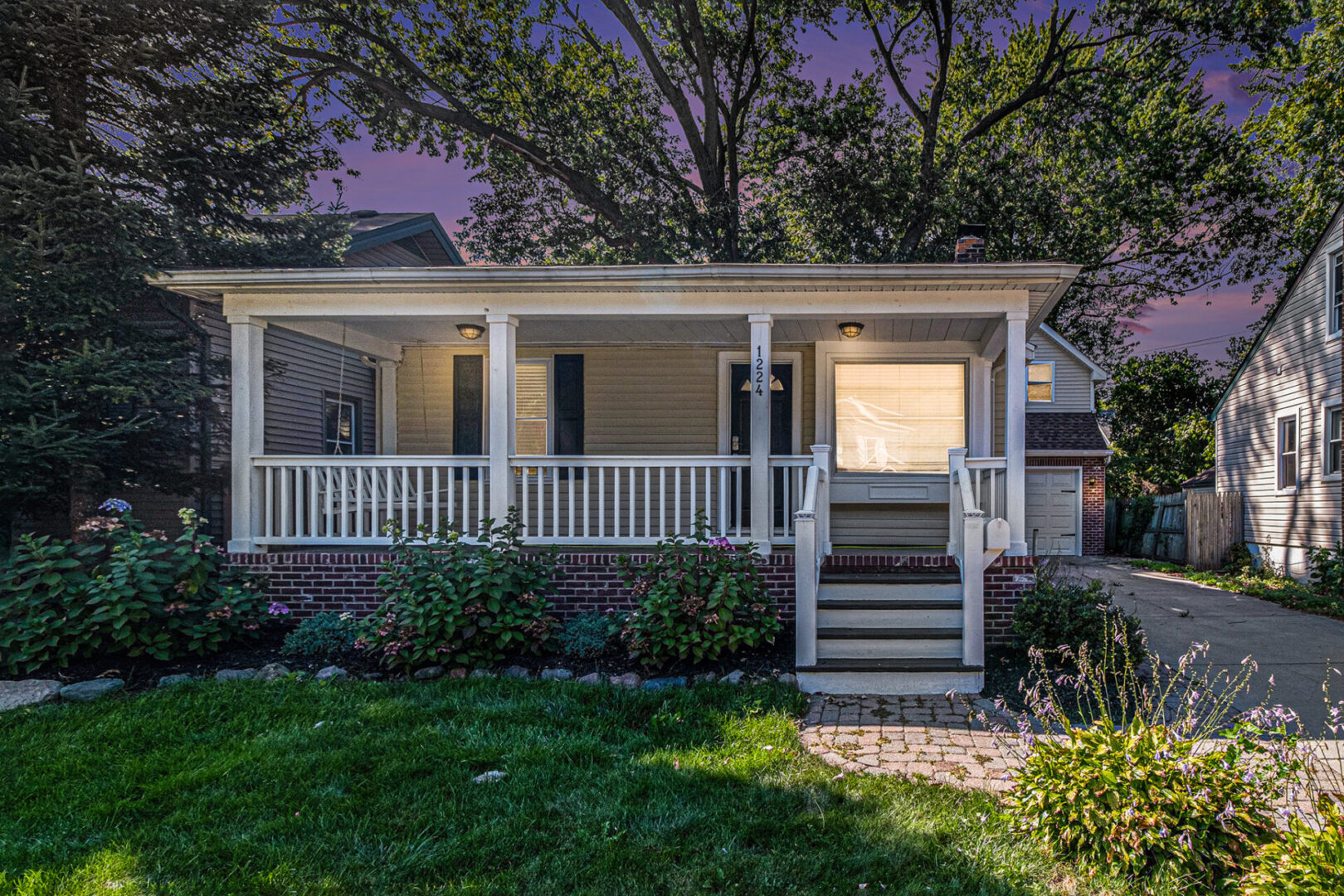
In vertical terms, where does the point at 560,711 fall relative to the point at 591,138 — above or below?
below

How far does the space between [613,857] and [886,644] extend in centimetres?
303

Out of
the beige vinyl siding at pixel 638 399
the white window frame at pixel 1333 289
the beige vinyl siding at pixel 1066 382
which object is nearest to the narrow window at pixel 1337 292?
the white window frame at pixel 1333 289

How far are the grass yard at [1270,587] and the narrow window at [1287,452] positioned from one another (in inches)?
71.9

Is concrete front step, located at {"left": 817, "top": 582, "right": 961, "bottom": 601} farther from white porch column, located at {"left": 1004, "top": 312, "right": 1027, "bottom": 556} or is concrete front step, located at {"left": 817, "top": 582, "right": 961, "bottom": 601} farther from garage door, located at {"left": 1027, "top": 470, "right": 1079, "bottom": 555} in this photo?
garage door, located at {"left": 1027, "top": 470, "right": 1079, "bottom": 555}

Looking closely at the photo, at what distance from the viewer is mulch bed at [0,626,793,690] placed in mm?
5027

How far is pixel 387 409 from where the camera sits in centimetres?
875

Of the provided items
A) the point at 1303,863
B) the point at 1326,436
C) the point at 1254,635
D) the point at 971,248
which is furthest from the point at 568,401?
the point at 1326,436

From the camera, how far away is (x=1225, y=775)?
101 inches

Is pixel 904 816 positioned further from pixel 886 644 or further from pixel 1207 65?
pixel 1207 65

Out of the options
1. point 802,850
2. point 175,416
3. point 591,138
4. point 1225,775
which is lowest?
point 802,850

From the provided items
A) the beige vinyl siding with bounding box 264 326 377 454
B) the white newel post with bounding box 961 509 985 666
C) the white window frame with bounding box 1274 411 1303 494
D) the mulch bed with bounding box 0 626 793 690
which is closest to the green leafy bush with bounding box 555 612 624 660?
the mulch bed with bounding box 0 626 793 690

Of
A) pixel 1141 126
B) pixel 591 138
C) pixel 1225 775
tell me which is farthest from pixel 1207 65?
pixel 1225 775

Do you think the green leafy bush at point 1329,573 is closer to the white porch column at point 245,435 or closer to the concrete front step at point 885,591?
the concrete front step at point 885,591

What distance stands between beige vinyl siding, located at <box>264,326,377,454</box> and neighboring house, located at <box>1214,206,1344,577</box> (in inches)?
558
